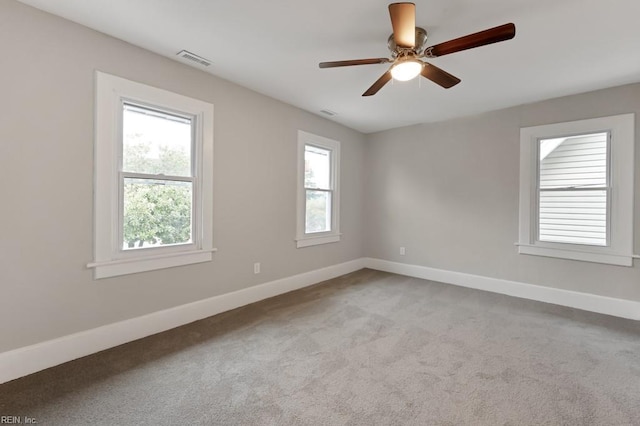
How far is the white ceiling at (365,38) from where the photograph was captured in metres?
1.94

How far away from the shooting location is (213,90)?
3.00 metres

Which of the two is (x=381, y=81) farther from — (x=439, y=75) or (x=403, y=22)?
(x=403, y=22)

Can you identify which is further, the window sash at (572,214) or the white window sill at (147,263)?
the window sash at (572,214)

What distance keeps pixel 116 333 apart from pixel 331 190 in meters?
3.27

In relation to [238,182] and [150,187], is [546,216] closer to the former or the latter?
[238,182]

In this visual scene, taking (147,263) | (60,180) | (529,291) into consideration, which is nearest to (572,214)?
(529,291)

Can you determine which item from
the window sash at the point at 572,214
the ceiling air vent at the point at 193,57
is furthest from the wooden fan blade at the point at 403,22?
the window sash at the point at 572,214

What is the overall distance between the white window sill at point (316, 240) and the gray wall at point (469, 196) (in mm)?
940

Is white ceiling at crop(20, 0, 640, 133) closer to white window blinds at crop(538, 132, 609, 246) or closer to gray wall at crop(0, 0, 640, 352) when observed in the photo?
gray wall at crop(0, 0, 640, 352)

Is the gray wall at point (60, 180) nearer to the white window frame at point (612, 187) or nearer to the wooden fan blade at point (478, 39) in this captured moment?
the wooden fan blade at point (478, 39)

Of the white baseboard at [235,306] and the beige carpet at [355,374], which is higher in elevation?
the white baseboard at [235,306]

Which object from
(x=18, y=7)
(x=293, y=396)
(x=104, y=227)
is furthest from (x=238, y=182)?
(x=293, y=396)

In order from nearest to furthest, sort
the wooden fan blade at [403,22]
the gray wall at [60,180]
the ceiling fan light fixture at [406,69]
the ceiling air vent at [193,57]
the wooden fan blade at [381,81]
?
the wooden fan blade at [403,22]
the gray wall at [60,180]
the ceiling fan light fixture at [406,69]
the wooden fan blade at [381,81]
the ceiling air vent at [193,57]

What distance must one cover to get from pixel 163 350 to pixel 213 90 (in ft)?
A: 8.33
